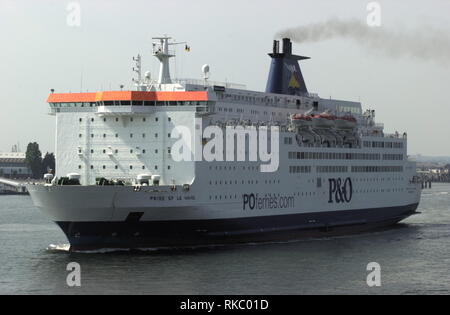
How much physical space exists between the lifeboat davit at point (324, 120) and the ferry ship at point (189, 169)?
7 centimetres

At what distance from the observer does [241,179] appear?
42.5 meters

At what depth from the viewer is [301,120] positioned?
159 ft

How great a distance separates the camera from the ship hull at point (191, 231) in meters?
38.8

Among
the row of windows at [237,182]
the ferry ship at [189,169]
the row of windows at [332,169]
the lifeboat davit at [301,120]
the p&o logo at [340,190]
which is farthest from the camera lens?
the p&o logo at [340,190]

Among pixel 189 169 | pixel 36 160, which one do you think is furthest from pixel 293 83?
pixel 36 160

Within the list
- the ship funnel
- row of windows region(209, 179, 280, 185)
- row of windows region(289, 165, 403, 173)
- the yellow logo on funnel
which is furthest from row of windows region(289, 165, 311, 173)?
the yellow logo on funnel

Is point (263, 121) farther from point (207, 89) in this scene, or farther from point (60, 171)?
point (60, 171)

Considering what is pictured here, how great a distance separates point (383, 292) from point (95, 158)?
16408 mm

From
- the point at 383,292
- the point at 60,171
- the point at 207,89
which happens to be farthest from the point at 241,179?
the point at 383,292

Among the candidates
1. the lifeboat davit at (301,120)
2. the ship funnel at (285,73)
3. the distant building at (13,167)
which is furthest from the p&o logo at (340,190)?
the distant building at (13,167)

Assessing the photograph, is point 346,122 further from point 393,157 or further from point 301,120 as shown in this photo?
point 393,157

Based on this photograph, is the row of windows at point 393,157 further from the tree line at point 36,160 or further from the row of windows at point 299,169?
the tree line at point 36,160

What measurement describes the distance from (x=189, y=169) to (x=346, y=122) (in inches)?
593
